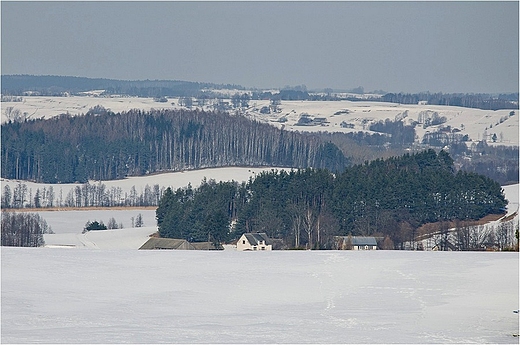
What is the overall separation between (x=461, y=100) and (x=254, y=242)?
76.9 meters

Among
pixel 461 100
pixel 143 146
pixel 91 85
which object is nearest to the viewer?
pixel 143 146

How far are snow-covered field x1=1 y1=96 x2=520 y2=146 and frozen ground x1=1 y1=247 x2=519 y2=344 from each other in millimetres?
55814

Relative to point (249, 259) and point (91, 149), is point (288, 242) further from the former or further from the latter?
point (91, 149)

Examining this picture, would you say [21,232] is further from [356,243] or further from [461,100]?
[461,100]

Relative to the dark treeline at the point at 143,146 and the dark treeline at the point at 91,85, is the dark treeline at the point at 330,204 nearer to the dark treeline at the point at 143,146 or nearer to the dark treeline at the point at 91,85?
the dark treeline at the point at 143,146

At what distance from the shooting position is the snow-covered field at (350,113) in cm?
7450

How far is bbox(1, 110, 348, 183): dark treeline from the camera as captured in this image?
54.9m

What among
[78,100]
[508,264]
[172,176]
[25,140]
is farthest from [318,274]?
[78,100]

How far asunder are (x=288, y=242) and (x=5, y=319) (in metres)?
14.3

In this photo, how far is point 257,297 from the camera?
37.3 ft

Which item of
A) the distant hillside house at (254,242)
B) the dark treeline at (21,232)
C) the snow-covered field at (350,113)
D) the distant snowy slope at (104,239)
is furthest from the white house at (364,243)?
the snow-covered field at (350,113)

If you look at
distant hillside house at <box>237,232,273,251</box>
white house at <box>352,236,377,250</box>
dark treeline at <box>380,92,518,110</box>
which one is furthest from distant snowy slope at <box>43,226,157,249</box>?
dark treeline at <box>380,92,518,110</box>

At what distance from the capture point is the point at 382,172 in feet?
107

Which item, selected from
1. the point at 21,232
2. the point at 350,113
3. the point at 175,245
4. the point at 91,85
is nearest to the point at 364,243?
the point at 175,245
